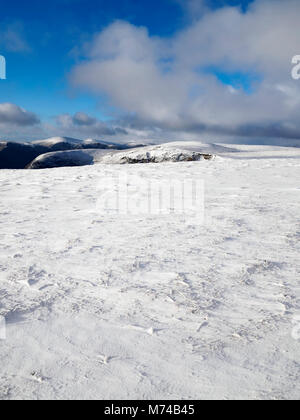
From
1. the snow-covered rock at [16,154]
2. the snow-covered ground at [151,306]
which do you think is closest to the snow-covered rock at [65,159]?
the snow-covered ground at [151,306]

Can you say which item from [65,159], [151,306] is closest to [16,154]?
[65,159]

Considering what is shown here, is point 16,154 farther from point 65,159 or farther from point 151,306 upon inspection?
point 151,306

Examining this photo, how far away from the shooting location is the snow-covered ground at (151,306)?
6.70ft

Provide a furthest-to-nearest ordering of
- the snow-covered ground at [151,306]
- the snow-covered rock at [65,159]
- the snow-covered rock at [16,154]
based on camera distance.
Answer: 1. the snow-covered rock at [16,154]
2. the snow-covered rock at [65,159]
3. the snow-covered ground at [151,306]

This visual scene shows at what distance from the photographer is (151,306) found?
294 cm

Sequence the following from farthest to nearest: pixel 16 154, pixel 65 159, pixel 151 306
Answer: pixel 16 154 → pixel 65 159 → pixel 151 306

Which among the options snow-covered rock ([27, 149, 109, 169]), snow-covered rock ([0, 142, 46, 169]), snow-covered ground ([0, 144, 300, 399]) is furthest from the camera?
snow-covered rock ([0, 142, 46, 169])

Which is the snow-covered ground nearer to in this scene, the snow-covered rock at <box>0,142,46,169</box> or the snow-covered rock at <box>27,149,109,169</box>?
the snow-covered rock at <box>27,149,109,169</box>

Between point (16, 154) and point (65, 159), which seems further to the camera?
point (16, 154)

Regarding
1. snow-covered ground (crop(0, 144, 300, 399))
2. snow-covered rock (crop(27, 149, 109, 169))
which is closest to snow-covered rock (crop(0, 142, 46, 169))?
snow-covered rock (crop(27, 149, 109, 169))

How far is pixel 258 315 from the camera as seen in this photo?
278 centimetres

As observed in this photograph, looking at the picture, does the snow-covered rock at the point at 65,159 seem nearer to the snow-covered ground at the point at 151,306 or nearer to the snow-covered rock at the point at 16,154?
the snow-covered ground at the point at 151,306

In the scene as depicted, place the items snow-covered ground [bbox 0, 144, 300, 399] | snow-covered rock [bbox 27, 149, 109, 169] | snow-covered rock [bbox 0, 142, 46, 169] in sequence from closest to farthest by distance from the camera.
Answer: snow-covered ground [bbox 0, 144, 300, 399] < snow-covered rock [bbox 27, 149, 109, 169] < snow-covered rock [bbox 0, 142, 46, 169]

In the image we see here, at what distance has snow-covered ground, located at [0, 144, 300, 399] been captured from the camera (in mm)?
2043
